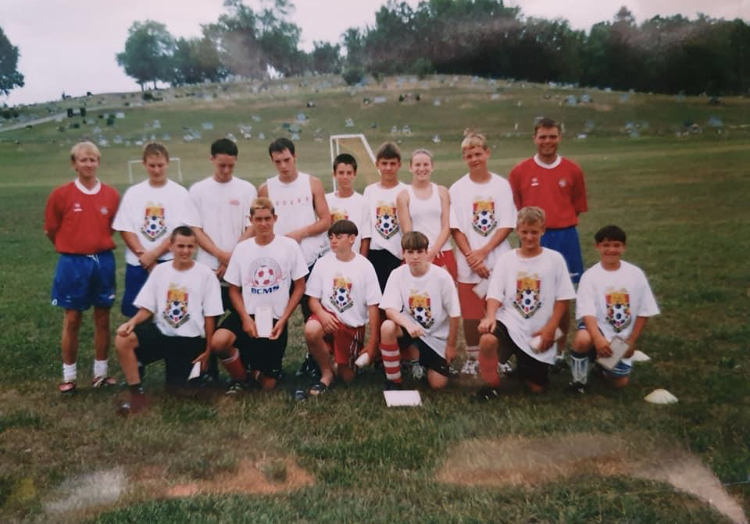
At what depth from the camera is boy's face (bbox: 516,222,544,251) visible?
312 cm

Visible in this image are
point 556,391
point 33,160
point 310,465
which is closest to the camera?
point 310,465

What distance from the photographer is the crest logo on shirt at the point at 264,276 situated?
3.38 meters

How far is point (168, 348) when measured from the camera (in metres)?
3.28

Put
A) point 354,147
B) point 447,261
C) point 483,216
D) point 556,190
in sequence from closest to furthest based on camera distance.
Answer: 1. point 556,190
2. point 483,216
3. point 447,261
4. point 354,147

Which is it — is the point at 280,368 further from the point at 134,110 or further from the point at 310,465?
the point at 134,110

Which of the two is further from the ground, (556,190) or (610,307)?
(556,190)

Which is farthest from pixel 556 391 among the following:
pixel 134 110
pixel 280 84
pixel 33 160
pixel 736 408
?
pixel 33 160

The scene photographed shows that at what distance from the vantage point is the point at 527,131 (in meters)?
4.29

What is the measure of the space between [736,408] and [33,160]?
4.48 meters

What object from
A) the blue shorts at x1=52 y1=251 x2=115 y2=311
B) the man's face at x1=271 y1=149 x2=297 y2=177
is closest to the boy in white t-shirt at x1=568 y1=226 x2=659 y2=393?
the man's face at x1=271 y1=149 x2=297 y2=177

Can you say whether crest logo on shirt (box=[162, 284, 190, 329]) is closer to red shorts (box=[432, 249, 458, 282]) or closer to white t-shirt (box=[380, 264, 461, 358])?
white t-shirt (box=[380, 264, 461, 358])

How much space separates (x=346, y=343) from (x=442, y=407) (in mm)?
680

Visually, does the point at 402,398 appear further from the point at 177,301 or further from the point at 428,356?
the point at 177,301

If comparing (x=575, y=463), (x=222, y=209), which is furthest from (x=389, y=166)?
(x=575, y=463)
